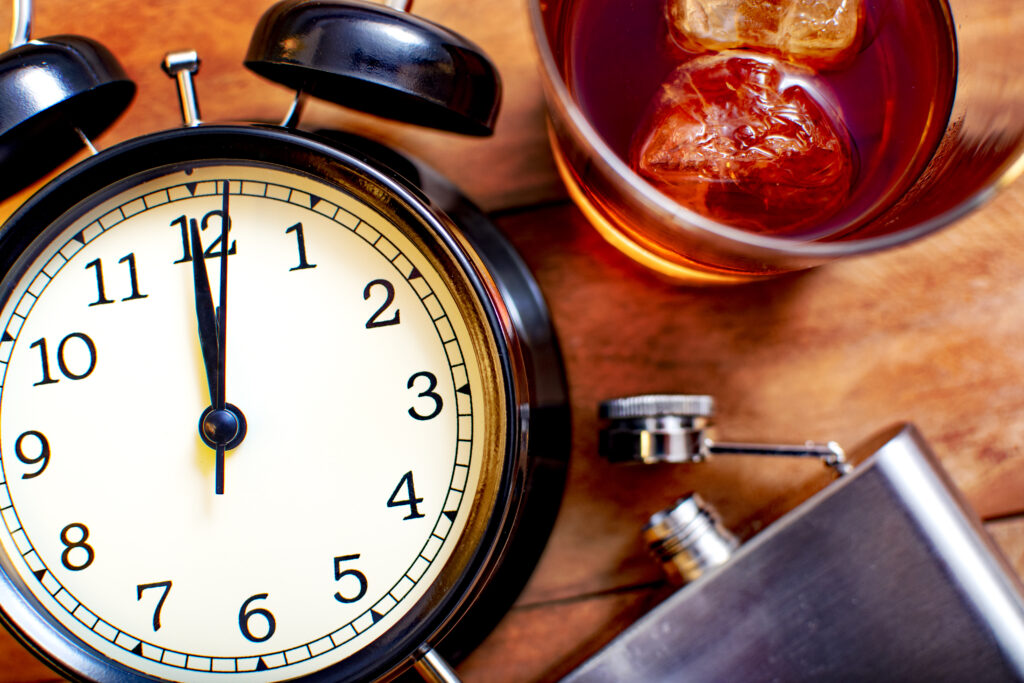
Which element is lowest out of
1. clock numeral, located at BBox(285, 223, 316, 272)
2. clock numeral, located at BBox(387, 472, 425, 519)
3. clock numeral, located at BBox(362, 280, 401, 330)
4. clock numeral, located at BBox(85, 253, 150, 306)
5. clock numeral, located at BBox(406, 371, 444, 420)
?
clock numeral, located at BBox(387, 472, 425, 519)

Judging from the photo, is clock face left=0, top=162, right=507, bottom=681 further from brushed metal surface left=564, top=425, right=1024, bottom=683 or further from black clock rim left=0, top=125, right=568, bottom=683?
brushed metal surface left=564, top=425, right=1024, bottom=683

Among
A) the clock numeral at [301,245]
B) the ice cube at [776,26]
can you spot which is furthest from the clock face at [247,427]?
the ice cube at [776,26]

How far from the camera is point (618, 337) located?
24.3 inches

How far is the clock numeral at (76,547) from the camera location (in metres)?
0.49

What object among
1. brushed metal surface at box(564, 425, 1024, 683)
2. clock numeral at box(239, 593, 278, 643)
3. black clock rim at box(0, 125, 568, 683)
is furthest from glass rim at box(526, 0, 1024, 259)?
clock numeral at box(239, 593, 278, 643)

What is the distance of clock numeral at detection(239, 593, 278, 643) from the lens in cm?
48

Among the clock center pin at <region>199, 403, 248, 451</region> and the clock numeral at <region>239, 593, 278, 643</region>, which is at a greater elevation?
the clock center pin at <region>199, 403, 248, 451</region>

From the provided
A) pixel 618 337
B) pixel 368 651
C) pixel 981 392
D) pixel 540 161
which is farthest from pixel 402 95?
pixel 981 392

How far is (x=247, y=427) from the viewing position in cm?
47

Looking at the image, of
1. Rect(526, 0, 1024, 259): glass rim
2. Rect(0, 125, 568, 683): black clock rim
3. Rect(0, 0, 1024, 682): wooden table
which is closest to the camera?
Rect(526, 0, 1024, 259): glass rim

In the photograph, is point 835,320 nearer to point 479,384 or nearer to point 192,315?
point 479,384

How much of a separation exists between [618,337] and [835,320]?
20 cm

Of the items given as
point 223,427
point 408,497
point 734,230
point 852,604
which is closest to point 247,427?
point 223,427

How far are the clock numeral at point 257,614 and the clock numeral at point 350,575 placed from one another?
0.16 feet
